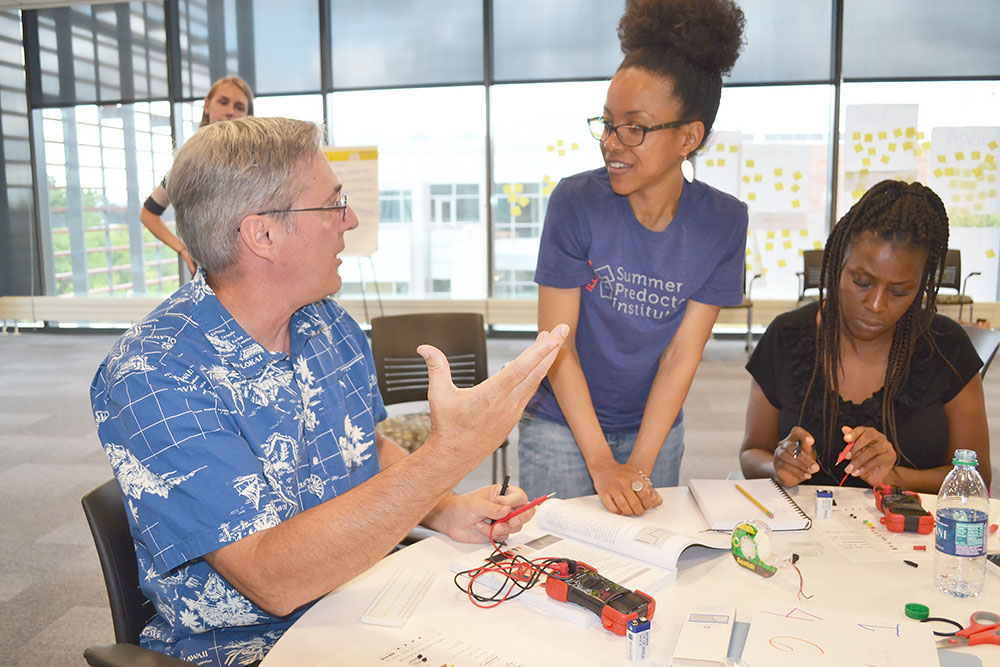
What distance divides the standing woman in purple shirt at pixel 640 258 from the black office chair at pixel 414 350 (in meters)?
1.23

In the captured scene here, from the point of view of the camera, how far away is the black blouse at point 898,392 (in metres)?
1.94

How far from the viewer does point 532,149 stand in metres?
7.86

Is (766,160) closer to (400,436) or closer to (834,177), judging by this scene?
(834,177)

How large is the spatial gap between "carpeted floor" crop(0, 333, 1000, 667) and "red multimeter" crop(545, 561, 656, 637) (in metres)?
1.90

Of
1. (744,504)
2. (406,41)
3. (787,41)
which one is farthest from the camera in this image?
(406,41)

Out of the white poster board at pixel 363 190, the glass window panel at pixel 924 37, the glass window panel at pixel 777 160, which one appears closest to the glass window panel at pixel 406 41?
the white poster board at pixel 363 190

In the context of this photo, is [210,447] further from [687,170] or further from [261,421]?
[687,170]

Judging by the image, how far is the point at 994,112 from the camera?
7.27 meters

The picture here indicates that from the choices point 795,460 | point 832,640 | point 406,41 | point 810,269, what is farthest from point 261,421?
point 406,41

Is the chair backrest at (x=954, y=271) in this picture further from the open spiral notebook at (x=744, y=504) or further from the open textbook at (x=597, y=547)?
the open textbook at (x=597, y=547)

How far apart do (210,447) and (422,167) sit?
7.11 m

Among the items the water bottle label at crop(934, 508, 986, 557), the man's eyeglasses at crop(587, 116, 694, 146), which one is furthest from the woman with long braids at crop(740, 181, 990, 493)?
the man's eyeglasses at crop(587, 116, 694, 146)

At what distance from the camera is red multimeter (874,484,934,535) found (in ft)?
5.03

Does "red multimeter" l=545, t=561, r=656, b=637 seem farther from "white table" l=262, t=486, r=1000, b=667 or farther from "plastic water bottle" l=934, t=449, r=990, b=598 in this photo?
"plastic water bottle" l=934, t=449, r=990, b=598
